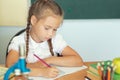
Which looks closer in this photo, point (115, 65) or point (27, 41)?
point (115, 65)

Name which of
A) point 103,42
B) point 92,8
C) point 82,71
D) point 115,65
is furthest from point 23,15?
point 115,65

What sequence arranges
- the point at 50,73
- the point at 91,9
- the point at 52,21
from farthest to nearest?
1. the point at 91,9
2. the point at 52,21
3. the point at 50,73

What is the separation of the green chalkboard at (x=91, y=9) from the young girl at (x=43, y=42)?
799 mm

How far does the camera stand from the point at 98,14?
275 cm

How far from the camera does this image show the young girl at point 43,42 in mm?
1698

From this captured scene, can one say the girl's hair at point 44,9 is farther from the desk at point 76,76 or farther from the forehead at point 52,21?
the desk at point 76,76

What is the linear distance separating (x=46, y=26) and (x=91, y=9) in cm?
113

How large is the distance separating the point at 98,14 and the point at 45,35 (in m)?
1.15

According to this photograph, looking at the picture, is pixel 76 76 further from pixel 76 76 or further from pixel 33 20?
pixel 33 20

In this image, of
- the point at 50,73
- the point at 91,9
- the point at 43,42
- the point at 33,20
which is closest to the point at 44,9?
the point at 33,20

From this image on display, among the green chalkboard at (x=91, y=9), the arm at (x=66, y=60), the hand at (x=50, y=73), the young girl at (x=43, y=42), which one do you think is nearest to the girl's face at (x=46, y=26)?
the young girl at (x=43, y=42)

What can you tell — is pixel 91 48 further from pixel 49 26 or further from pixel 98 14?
pixel 49 26

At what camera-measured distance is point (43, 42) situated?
1.96 meters

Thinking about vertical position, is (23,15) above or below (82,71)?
above
